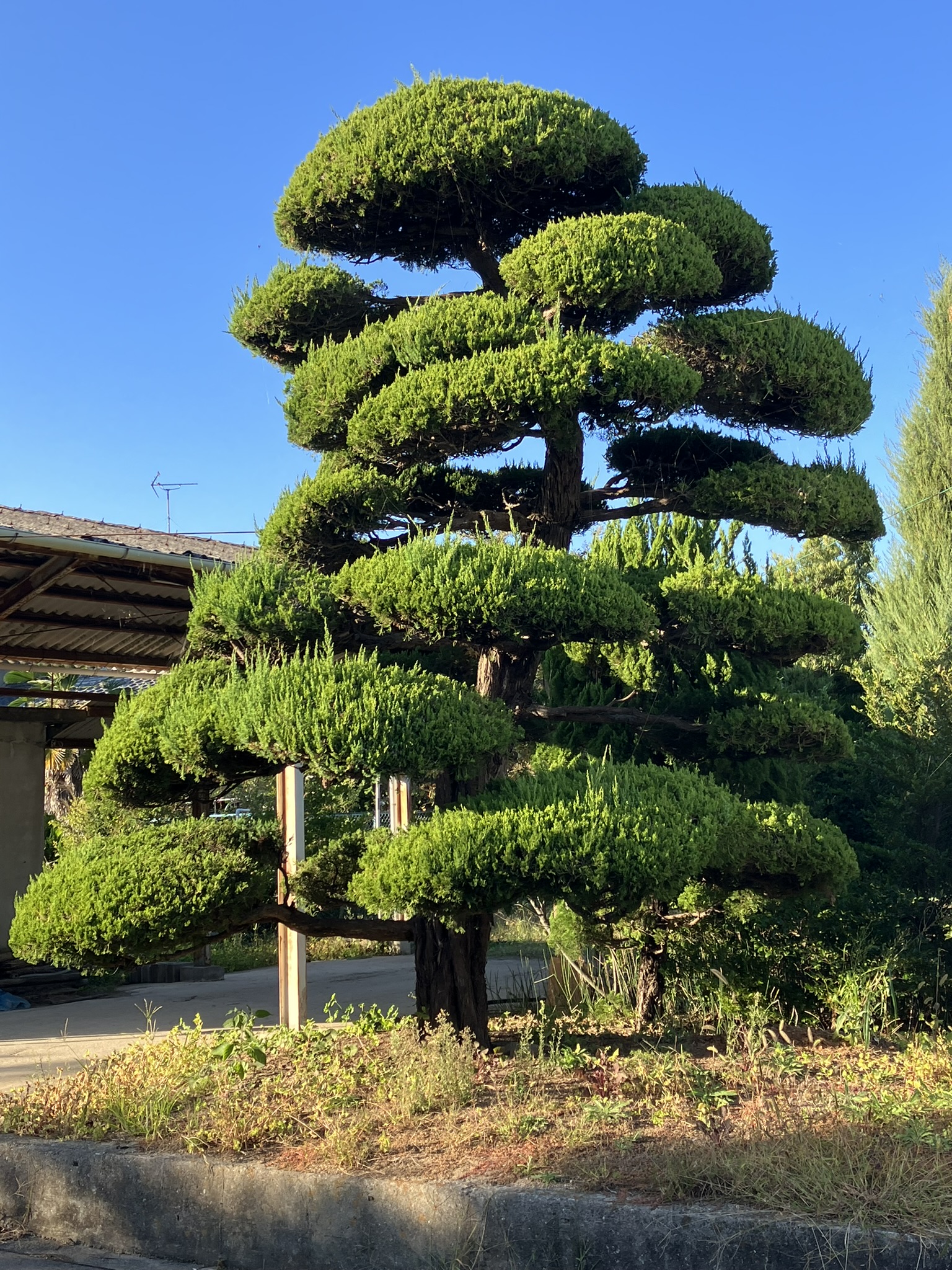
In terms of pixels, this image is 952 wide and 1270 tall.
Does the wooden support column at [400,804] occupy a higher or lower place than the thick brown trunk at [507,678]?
lower

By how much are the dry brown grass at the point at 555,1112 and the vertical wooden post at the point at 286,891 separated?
953mm

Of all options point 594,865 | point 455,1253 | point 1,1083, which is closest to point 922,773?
point 594,865

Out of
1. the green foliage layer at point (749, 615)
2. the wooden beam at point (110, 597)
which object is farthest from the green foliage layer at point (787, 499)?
the wooden beam at point (110, 597)

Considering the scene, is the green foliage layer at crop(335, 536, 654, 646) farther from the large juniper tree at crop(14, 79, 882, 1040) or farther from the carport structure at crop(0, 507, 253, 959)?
the carport structure at crop(0, 507, 253, 959)

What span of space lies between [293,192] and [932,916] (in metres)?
5.90

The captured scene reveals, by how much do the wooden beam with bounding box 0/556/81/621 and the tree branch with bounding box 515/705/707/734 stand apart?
4.32m

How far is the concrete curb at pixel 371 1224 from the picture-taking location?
11.9 feet

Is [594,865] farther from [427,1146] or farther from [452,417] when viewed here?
[452,417]

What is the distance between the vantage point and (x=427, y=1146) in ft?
14.9

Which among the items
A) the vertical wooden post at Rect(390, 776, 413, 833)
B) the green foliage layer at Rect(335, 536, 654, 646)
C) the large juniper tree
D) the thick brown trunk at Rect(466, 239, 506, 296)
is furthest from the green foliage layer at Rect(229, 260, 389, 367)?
the vertical wooden post at Rect(390, 776, 413, 833)

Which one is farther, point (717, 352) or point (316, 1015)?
point (316, 1015)

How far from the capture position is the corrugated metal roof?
330 inches

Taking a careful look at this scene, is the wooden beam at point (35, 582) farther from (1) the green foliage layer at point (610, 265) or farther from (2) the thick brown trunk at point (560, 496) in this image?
(1) the green foliage layer at point (610, 265)

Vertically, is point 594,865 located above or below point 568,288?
below
